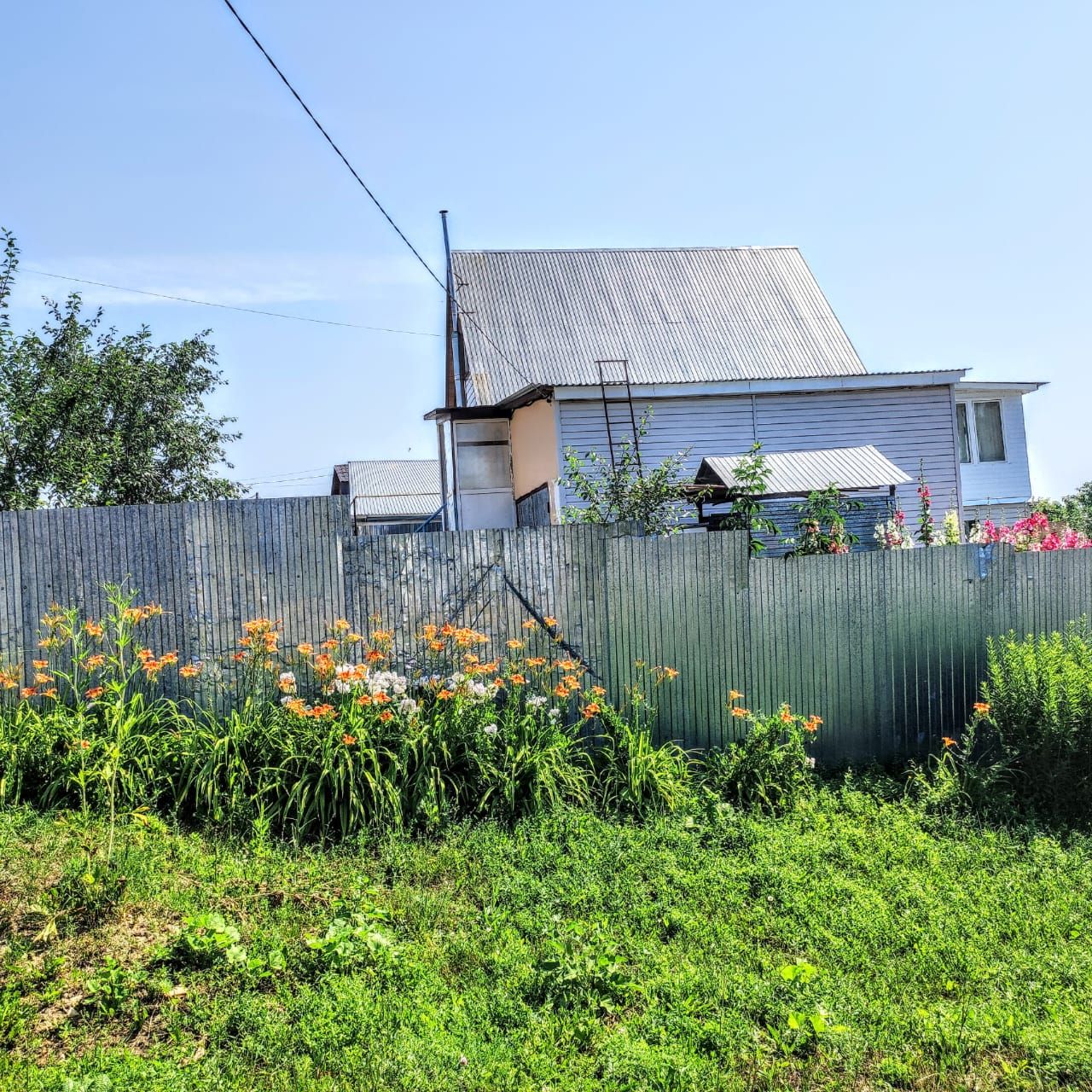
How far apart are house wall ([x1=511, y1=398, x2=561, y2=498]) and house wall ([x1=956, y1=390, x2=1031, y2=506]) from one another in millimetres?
9317

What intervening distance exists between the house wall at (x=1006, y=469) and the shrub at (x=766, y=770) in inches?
608

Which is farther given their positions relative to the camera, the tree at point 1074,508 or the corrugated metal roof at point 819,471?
the tree at point 1074,508

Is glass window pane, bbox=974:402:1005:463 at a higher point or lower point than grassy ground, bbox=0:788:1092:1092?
higher

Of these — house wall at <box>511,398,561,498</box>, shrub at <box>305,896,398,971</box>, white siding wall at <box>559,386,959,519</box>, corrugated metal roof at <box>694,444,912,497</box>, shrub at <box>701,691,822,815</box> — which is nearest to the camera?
shrub at <box>305,896,398,971</box>

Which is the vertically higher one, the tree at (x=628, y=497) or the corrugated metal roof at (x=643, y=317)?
the corrugated metal roof at (x=643, y=317)

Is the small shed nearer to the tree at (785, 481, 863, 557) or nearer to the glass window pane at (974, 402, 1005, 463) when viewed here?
the tree at (785, 481, 863, 557)

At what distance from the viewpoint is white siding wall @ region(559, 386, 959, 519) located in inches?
615

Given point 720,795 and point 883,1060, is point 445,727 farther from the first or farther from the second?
point 883,1060

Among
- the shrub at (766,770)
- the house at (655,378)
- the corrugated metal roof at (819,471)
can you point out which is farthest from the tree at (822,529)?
the house at (655,378)

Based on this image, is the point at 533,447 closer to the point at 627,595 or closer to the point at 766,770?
the point at 627,595

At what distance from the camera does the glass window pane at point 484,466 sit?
1717 cm

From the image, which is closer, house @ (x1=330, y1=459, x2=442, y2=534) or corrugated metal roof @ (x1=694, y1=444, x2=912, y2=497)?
corrugated metal roof @ (x1=694, y1=444, x2=912, y2=497)

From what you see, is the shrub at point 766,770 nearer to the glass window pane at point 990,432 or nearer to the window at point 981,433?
the window at point 981,433

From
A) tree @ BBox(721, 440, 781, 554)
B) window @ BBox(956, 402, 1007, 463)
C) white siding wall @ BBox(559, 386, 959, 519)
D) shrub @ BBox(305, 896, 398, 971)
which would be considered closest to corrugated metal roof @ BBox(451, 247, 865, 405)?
white siding wall @ BBox(559, 386, 959, 519)
